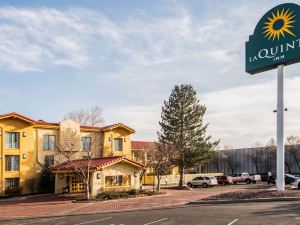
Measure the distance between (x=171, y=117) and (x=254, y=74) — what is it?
22290mm

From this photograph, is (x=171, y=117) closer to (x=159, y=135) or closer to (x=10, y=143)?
(x=159, y=135)

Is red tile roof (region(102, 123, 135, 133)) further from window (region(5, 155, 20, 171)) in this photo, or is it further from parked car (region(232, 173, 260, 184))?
parked car (region(232, 173, 260, 184))

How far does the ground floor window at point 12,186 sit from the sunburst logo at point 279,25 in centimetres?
2786

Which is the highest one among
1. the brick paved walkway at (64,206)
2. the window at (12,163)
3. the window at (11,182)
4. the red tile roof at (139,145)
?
the red tile roof at (139,145)

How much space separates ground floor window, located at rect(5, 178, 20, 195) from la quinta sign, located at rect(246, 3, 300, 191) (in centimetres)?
2542

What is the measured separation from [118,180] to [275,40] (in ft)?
65.0

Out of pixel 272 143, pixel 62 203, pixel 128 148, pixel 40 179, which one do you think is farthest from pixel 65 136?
pixel 272 143

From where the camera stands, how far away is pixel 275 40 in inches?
1275

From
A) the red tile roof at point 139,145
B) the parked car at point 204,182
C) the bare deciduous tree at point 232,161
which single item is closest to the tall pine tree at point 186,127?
the parked car at point 204,182

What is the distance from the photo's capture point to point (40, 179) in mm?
45375

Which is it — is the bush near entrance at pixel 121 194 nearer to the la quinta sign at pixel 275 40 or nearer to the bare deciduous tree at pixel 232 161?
the la quinta sign at pixel 275 40

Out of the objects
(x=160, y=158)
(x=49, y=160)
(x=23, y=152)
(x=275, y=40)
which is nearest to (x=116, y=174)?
(x=160, y=158)

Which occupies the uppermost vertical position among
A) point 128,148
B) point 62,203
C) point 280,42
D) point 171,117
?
point 280,42

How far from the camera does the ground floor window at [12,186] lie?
4282 cm
